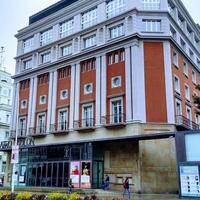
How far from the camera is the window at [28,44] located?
44.6 m

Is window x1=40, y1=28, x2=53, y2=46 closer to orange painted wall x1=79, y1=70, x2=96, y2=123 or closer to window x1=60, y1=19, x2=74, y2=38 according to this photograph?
window x1=60, y1=19, x2=74, y2=38

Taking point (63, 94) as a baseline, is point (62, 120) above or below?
below

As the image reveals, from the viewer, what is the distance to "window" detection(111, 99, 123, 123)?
102 ft

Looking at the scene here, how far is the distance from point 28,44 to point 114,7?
53.7 ft

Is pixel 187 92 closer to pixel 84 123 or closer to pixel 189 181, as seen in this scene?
pixel 84 123

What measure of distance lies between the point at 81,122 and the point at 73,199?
21979 mm

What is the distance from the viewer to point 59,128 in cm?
3619

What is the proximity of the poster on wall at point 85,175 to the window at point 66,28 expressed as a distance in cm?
1916

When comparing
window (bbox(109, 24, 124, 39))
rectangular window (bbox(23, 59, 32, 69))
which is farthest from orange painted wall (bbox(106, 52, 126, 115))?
rectangular window (bbox(23, 59, 32, 69))

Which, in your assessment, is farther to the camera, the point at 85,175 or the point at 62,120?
the point at 62,120

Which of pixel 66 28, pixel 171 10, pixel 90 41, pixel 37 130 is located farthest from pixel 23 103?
pixel 171 10

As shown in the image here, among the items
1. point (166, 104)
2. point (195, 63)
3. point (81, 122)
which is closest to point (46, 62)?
point (81, 122)

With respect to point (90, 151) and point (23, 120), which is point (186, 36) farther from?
point (23, 120)

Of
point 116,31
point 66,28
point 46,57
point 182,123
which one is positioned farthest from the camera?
point 46,57
